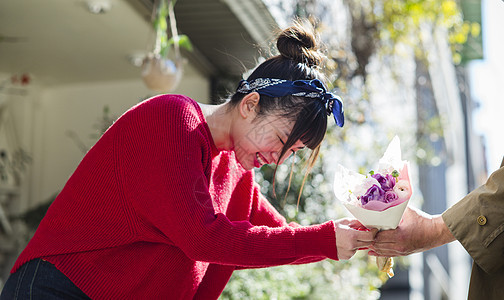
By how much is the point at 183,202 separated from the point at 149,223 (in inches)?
4.9

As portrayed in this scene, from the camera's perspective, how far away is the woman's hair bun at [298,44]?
1781mm

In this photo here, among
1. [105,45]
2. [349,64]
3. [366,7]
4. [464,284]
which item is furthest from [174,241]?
[464,284]

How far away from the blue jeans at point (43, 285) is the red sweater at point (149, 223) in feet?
0.07

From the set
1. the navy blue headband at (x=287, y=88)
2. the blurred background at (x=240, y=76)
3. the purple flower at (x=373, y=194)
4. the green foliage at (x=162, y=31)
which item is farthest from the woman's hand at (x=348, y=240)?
the green foliage at (x=162, y=31)

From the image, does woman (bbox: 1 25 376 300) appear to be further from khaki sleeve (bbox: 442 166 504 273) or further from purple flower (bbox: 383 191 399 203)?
khaki sleeve (bbox: 442 166 504 273)

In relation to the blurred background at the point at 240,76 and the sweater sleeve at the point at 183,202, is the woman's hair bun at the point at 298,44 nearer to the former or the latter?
the sweater sleeve at the point at 183,202

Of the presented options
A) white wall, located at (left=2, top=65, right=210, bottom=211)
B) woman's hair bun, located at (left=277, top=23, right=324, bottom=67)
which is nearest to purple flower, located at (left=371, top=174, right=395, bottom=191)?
woman's hair bun, located at (left=277, top=23, right=324, bottom=67)

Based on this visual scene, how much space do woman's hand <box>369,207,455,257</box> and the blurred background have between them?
3.59 ft

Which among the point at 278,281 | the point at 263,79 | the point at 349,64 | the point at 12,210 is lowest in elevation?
the point at 12,210

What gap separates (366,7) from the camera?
4.85 meters

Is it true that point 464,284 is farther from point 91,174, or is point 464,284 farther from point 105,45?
point 91,174

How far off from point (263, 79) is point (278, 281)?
92.1 inches

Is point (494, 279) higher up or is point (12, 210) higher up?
point (494, 279)

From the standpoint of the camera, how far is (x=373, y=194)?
1.79 meters
